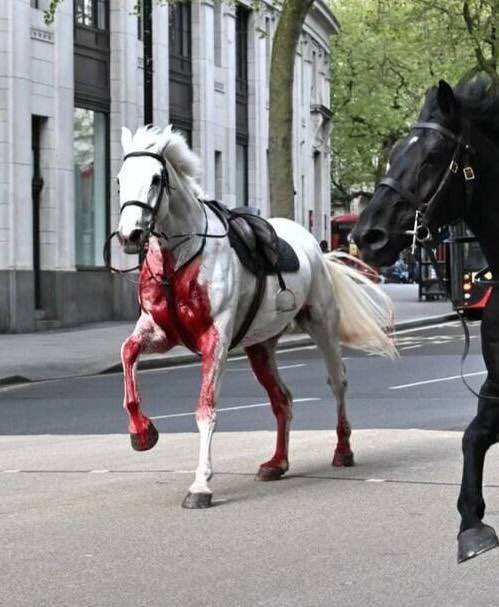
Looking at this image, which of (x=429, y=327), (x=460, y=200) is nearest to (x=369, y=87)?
(x=429, y=327)

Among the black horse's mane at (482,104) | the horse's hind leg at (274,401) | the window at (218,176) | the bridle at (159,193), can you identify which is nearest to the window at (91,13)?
the window at (218,176)

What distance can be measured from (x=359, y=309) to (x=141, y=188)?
2582 mm

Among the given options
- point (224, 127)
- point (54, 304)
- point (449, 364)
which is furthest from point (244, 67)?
point (449, 364)

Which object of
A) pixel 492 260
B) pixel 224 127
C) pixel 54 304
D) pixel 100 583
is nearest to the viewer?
pixel 492 260

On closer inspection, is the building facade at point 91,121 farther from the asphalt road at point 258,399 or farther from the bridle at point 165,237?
the bridle at point 165,237

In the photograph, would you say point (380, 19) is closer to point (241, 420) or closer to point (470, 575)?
point (241, 420)

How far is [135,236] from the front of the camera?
8320mm

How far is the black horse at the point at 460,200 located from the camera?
18.6 ft

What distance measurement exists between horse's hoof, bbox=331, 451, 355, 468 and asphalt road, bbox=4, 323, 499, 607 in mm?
130

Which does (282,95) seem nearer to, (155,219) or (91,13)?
(91,13)

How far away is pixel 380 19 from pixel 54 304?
35.1 ft

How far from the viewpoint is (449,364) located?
21.7m

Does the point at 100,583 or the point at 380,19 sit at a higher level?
the point at 380,19

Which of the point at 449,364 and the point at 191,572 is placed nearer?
the point at 191,572
